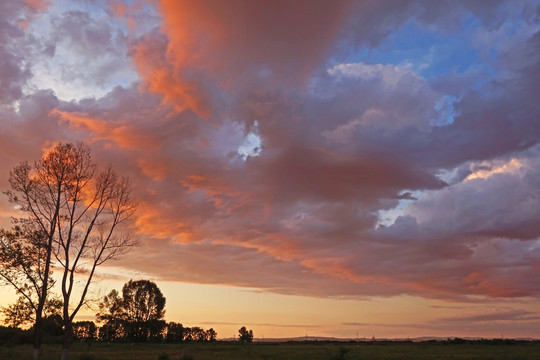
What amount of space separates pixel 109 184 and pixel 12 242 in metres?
10.7

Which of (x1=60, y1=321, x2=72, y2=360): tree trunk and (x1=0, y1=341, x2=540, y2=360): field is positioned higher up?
(x1=60, y1=321, x2=72, y2=360): tree trunk

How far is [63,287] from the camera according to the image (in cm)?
4119

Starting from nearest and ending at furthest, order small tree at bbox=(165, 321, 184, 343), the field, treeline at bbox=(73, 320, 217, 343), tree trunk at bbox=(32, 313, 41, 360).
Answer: tree trunk at bbox=(32, 313, 41, 360), the field, treeline at bbox=(73, 320, 217, 343), small tree at bbox=(165, 321, 184, 343)

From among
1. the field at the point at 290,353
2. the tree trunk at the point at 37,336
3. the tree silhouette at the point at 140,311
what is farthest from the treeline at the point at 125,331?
the tree trunk at the point at 37,336

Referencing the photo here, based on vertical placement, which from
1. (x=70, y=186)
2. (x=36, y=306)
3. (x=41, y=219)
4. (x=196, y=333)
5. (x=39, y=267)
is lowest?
(x=196, y=333)

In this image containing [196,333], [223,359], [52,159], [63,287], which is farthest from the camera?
[196,333]

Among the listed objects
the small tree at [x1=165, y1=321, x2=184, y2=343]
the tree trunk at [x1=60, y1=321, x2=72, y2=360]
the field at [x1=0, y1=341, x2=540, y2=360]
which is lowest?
the small tree at [x1=165, y1=321, x2=184, y2=343]

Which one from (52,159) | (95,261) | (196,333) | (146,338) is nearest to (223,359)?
(95,261)

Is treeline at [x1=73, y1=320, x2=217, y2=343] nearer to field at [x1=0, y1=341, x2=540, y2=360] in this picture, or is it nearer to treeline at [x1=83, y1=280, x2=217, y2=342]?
treeline at [x1=83, y1=280, x2=217, y2=342]

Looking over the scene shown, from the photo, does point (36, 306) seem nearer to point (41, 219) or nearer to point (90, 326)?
point (41, 219)

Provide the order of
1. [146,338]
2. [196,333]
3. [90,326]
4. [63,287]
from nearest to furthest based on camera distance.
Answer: [63,287], [146,338], [90,326], [196,333]

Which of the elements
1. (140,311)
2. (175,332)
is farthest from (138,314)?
(175,332)

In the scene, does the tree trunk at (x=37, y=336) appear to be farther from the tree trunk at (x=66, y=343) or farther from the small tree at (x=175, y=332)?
the small tree at (x=175, y=332)

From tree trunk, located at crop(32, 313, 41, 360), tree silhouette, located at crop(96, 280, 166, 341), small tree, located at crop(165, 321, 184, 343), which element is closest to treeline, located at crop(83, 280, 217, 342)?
tree silhouette, located at crop(96, 280, 166, 341)
